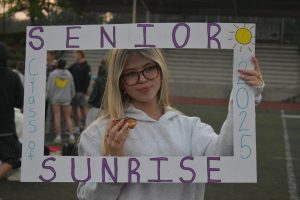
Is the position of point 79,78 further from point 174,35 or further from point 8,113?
point 174,35

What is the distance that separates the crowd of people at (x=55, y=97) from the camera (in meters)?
5.79

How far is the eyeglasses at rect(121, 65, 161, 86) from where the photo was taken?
2412 mm

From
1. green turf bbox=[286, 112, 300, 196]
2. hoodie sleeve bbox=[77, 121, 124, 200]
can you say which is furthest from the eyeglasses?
green turf bbox=[286, 112, 300, 196]

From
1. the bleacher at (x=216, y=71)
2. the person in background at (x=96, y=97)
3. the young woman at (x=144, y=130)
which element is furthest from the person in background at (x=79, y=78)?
the bleacher at (x=216, y=71)

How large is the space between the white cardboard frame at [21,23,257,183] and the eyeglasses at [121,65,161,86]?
10 cm

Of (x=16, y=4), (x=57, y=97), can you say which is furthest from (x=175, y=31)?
(x=16, y=4)

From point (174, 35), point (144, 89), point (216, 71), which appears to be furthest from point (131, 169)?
point (216, 71)

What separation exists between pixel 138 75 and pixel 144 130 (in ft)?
0.77

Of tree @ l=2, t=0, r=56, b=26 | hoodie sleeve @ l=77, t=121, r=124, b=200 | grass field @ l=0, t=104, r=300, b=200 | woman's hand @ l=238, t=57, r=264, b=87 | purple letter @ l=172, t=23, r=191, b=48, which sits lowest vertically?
grass field @ l=0, t=104, r=300, b=200

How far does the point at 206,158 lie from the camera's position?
2.46 metres

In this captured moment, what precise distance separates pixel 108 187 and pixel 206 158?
0.43 m

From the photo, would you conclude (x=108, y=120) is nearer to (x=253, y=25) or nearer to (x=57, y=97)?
(x=253, y=25)

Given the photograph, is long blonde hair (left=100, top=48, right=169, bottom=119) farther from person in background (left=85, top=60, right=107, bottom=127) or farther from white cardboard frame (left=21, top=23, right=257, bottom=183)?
person in background (left=85, top=60, right=107, bottom=127)

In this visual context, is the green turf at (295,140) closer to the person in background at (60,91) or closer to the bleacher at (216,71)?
the person in background at (60,91)
